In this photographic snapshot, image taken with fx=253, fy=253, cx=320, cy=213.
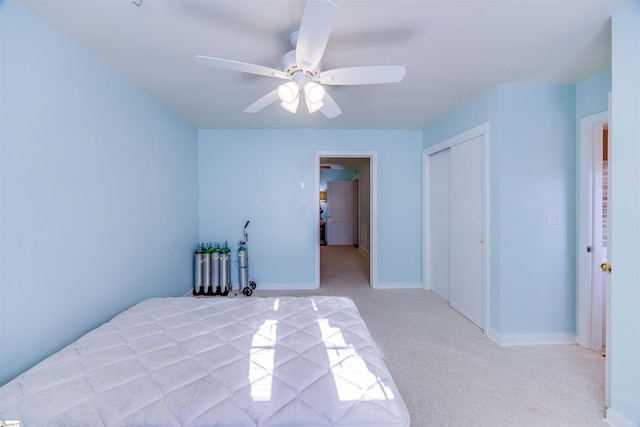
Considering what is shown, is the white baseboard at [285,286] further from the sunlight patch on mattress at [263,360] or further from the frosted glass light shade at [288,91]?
the frosted glass light shade at [288,91]

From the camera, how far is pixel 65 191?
167 centimetres

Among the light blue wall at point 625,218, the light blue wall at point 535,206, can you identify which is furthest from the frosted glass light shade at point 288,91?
the light blue wall at point 535,206

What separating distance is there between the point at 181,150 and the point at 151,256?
1.42 meters

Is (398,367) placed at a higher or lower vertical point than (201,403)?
lower

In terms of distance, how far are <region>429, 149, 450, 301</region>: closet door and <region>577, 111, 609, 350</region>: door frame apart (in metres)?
1.26

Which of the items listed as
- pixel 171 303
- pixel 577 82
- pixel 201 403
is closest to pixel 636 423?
→ pixel 201 403

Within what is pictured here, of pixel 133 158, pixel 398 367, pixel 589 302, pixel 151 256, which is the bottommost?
pixel 398 367

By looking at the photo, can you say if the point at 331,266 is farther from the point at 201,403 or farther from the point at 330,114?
the point at 201,403

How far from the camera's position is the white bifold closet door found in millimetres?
2746

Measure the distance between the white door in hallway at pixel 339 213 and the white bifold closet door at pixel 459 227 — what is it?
4347 millimetres

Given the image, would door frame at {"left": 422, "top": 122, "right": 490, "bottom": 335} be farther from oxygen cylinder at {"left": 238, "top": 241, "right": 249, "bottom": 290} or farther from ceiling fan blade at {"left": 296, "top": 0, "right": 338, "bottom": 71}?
oxygen cylinder at {"left": 238, "top": 241, "right": 249, "bottom": 290}

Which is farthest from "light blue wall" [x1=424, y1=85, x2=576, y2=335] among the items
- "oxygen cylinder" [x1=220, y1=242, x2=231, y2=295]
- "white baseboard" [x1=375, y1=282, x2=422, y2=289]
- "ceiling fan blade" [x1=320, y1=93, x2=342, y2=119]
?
"oxygen cylinder" [x1=220, y1=242, x2=231, y2=295]

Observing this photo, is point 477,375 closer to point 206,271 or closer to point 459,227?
point 459,227

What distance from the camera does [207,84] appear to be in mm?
2359
